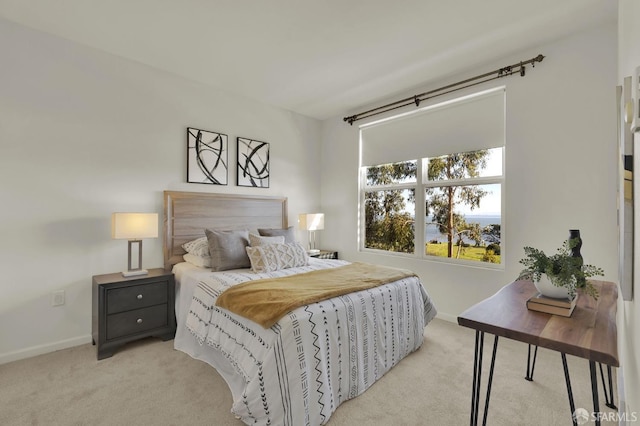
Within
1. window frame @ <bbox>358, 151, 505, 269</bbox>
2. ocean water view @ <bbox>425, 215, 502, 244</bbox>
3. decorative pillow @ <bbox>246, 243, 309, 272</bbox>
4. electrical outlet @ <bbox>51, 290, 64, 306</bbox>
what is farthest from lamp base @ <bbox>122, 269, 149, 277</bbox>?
ocean water view @ <bbox>425, 215, 502, 244</bbox>

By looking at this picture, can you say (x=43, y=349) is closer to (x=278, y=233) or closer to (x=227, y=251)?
(x=227, y=251)

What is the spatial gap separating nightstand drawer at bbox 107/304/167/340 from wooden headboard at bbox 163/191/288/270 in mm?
536

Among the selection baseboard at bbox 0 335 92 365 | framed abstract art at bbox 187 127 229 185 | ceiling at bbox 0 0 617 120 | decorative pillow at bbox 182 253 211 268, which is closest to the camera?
ceiling at bbox 0 0 617 120

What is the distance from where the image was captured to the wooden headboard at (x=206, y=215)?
3.25 m

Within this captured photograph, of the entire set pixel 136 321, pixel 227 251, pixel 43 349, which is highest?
pixel 227 251

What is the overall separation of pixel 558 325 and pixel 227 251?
8.34 feet

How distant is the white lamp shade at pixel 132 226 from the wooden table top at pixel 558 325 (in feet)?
8.66

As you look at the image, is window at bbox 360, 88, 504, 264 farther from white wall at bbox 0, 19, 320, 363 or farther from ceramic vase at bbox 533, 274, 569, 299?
white wall at bbox 0, 19, 320, 363

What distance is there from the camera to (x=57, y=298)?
8.77ft

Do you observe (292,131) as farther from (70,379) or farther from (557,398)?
(557,398)

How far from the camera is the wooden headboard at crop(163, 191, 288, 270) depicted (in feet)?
10.7

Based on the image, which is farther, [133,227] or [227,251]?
[227,251]

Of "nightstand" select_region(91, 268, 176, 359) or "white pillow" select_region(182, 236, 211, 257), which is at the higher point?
"white pillow" select_region(182, 236, 211, 257)

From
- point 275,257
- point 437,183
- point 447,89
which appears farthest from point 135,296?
point 447,89
